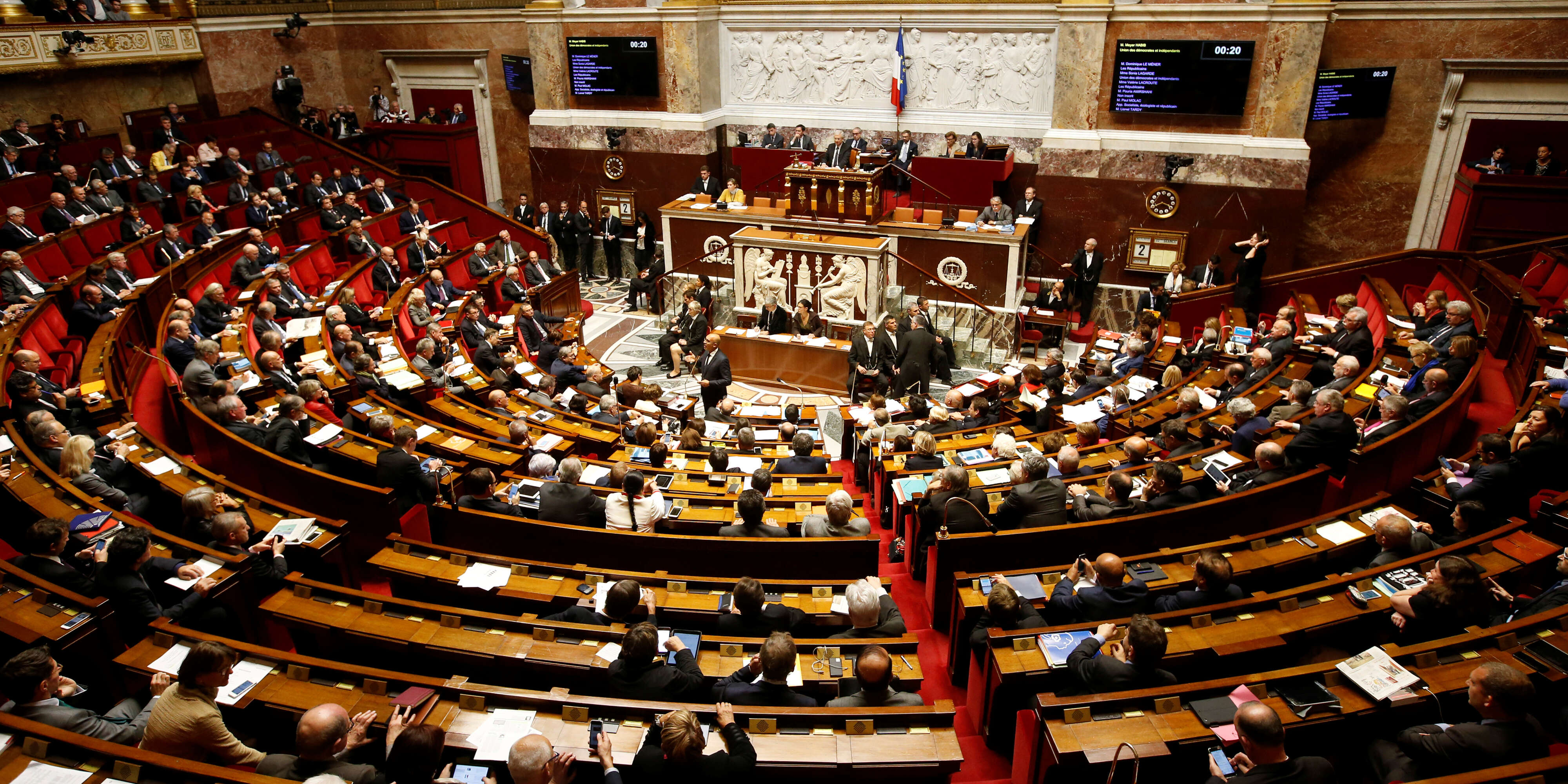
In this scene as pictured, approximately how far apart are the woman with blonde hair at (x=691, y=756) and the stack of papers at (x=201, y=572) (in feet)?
9.61

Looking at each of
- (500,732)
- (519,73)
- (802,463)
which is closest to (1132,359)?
(802,463)

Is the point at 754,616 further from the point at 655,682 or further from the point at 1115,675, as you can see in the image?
the point at 1115,675

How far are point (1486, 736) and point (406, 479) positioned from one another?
6.20 meters

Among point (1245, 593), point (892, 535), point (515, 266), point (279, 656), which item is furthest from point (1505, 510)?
point (515, 266)

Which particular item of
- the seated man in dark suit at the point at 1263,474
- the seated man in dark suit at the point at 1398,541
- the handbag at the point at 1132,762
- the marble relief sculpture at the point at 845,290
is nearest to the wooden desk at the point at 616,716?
the handbag at the point at 1132,762

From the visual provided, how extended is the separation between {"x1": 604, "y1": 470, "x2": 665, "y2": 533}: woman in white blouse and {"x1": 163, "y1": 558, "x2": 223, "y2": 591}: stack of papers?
2.29 metres

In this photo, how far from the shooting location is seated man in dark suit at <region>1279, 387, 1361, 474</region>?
6078mm

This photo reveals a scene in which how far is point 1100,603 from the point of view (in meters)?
4.68

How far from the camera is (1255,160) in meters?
12.8

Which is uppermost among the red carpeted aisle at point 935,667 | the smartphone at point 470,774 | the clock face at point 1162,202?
the clock face at point 1162,202

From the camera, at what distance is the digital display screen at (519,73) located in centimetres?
1720

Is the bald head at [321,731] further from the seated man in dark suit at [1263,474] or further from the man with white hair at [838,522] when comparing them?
the seated man in dark suit at [1263,474]

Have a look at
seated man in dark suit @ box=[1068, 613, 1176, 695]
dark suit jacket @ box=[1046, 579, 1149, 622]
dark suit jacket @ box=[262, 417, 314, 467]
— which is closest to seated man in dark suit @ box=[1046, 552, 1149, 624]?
dark suit jacket @ box=[1046, 579, 1149, 622]

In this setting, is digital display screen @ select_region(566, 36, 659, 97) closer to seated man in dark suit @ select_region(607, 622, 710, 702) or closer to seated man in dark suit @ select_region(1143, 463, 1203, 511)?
seated man in dark suit @ select_region(1143, 463, 1203, 511)
